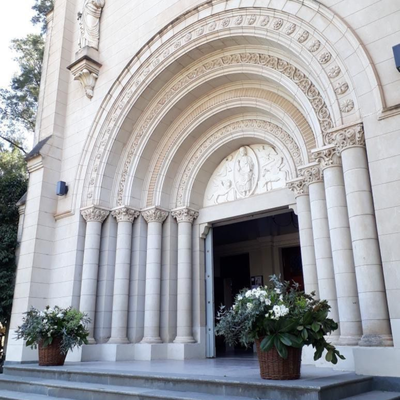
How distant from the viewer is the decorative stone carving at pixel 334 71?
18.5 ft

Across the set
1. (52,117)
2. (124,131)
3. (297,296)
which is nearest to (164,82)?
(124,131)

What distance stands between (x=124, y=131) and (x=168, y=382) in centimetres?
576

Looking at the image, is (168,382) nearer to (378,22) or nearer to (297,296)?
(297,296)

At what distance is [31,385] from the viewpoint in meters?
5.70

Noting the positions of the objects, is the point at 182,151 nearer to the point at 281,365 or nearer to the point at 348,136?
the point at 348,136

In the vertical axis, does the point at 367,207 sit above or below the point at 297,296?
above

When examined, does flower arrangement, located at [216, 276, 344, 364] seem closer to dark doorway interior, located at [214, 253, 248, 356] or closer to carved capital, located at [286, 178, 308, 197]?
carved capital, located at [286, 178, 308, 197]

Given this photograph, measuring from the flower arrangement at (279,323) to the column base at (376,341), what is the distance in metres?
0.69

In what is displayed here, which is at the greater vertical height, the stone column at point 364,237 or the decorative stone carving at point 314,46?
the decorative stone carving at point 314,46

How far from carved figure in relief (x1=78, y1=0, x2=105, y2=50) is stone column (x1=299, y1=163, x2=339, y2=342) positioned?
653 cm

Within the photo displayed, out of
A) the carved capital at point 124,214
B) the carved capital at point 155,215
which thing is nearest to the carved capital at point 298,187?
the carved capital at point 155,215

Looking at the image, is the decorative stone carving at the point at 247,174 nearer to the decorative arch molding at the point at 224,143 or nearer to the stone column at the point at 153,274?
the decorative arch molding at the point at 224,143

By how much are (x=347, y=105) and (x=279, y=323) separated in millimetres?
3148

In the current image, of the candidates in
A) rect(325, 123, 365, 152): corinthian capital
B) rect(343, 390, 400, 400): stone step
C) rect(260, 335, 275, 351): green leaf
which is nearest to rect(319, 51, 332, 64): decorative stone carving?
rect(325, 123, 365, 152): corinthian capital
